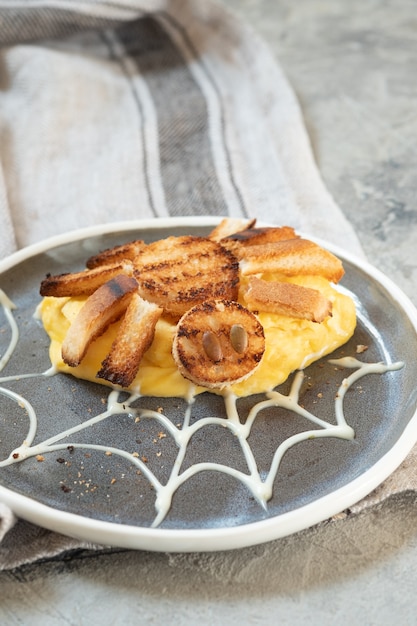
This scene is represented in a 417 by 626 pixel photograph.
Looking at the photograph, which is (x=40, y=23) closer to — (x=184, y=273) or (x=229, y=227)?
(x=229, y=227)

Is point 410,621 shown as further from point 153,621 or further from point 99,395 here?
point 99,395

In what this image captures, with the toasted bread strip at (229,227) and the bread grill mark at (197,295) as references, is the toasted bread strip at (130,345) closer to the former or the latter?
the bread grill mark at (197,295)

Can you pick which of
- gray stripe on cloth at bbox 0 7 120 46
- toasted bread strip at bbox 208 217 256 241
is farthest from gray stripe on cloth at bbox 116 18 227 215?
toasted bread strip at bbox 208 217 256 241

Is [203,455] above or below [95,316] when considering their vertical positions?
below

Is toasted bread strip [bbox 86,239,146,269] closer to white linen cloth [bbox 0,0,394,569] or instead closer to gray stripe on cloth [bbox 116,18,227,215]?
white linen cloth [bbox 0,0,394,569]

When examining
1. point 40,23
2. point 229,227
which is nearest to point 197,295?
point 229,227

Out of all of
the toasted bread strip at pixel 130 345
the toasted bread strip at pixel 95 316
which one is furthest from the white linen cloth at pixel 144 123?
the toasted bread strip at pixel 130 345
